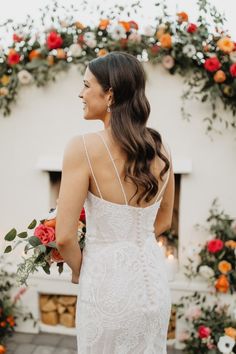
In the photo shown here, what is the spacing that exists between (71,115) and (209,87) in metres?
0.97

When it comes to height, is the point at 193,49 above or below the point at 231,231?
above

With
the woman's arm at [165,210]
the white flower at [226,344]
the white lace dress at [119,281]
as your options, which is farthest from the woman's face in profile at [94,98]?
the white flower at [226,344]

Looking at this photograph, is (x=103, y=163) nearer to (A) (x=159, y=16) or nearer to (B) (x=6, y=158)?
(A) (x=159, y=16)

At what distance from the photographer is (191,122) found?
297 centimetres

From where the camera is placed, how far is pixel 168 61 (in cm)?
279

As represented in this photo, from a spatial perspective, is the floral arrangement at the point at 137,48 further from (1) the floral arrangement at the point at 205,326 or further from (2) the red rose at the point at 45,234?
(2) the red rose at the point at 45,234

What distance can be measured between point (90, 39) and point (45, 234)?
1629 millimetres

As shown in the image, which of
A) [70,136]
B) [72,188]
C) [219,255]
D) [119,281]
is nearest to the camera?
[72,188]

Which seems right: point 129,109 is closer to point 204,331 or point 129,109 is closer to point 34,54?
point 34,54

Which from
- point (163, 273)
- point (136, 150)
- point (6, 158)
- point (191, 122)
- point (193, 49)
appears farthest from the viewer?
point (6, 158)

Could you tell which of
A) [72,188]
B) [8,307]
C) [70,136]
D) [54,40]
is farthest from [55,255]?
[8,307]

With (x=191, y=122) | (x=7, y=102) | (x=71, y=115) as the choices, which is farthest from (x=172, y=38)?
(x=7, y=102)

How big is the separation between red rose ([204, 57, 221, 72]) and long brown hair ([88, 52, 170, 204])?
1428 mm

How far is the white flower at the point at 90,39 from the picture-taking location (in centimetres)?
279
